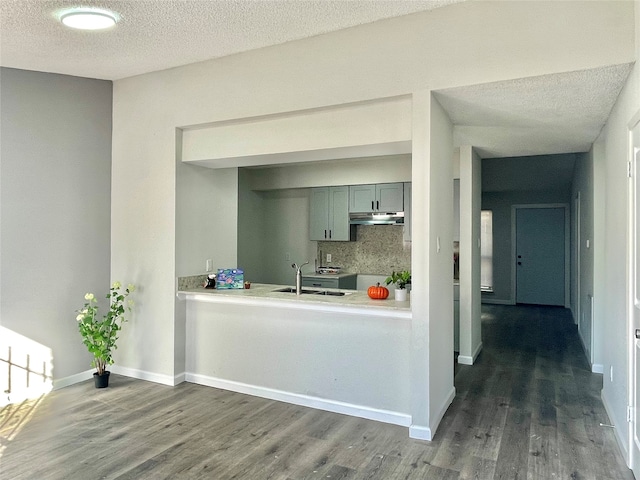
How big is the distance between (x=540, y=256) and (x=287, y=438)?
729 cm

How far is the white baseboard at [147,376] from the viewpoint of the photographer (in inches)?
158

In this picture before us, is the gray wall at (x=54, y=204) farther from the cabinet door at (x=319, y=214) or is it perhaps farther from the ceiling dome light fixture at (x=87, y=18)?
the cabinet door at (x=319, y=214)

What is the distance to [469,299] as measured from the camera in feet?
15.8

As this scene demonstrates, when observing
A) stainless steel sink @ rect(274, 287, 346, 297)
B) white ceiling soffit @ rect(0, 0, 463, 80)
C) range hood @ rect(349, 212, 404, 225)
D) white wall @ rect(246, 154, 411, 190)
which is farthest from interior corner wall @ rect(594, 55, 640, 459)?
range hood @ rect(349, 212, 404, 225)

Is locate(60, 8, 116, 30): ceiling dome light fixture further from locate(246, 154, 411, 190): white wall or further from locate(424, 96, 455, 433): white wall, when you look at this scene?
locate(246, 154, 411, 190): white wall

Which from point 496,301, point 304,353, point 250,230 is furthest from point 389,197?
point 496,301

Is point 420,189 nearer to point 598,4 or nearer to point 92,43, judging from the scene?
point 598,4

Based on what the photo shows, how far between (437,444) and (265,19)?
2.98 meters

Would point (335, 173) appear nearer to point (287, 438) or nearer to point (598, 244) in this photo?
point (598, 244)

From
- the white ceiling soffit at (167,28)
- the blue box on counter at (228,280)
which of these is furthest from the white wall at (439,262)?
the blue box on counter at (228,280)

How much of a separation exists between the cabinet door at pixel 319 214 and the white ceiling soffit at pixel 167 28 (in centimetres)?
309

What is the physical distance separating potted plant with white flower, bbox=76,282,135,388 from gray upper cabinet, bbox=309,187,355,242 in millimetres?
3028

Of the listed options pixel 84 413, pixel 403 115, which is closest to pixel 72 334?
pixel 84 413

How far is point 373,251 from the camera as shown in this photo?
6.65m
